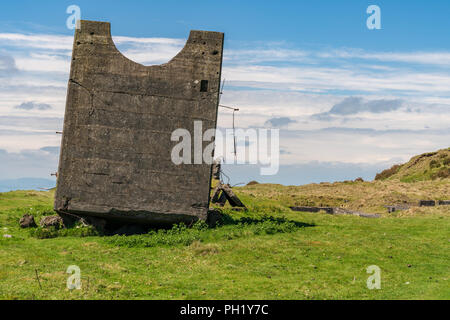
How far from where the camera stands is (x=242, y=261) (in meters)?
12.9

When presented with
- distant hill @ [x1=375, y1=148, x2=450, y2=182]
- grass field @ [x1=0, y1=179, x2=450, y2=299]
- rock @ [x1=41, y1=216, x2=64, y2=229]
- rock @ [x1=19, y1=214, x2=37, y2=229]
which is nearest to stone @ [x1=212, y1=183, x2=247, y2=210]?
grass field @ [x1=0, y1=179, x2=450, y2=299]

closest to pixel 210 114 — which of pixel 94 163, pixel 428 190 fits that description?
pixel 94 163

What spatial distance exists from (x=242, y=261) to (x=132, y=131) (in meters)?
6.16

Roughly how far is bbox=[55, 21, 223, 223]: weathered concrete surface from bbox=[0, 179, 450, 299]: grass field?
3.54 feet

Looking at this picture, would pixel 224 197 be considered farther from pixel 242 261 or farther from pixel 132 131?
pixel 242 261

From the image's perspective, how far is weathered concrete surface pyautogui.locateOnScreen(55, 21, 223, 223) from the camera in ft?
54.2

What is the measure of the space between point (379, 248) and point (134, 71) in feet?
31.0

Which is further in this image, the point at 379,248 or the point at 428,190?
the point at 428,190

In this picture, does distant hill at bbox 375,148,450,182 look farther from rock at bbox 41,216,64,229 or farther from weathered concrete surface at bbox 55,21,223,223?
rock at bbox 41,216,64,229

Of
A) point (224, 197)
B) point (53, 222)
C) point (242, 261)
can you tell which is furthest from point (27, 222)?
point (224, 197)
